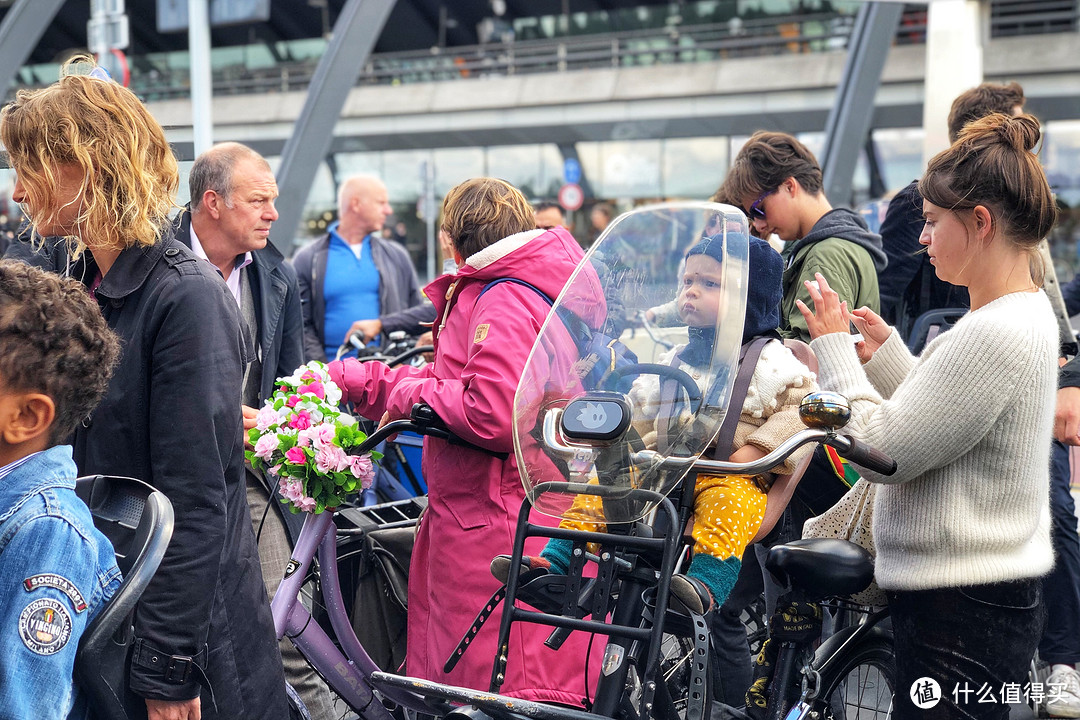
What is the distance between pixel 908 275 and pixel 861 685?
2.11 m

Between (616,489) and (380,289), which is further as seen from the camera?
(380,289)

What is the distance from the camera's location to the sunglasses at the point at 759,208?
3924 mm

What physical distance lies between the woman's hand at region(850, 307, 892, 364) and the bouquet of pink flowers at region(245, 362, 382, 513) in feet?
4.70

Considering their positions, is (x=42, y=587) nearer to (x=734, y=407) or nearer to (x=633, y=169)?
(x=734, y=407)

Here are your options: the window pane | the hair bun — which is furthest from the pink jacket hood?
the window pane

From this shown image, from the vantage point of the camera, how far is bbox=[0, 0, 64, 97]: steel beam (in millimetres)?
9609

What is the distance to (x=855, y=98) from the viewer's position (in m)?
10.7

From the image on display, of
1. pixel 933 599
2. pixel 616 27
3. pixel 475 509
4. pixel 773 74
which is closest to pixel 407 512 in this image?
pixel 475 509

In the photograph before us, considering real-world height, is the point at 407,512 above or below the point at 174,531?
below

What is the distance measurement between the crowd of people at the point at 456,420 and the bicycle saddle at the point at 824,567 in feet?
0.24

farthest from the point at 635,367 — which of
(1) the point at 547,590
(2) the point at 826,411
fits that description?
(1) the point at 547,590

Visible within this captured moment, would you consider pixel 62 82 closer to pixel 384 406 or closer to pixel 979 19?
pixel 384 406

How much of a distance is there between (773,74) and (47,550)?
48.8ft

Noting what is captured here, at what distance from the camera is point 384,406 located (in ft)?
10.9
